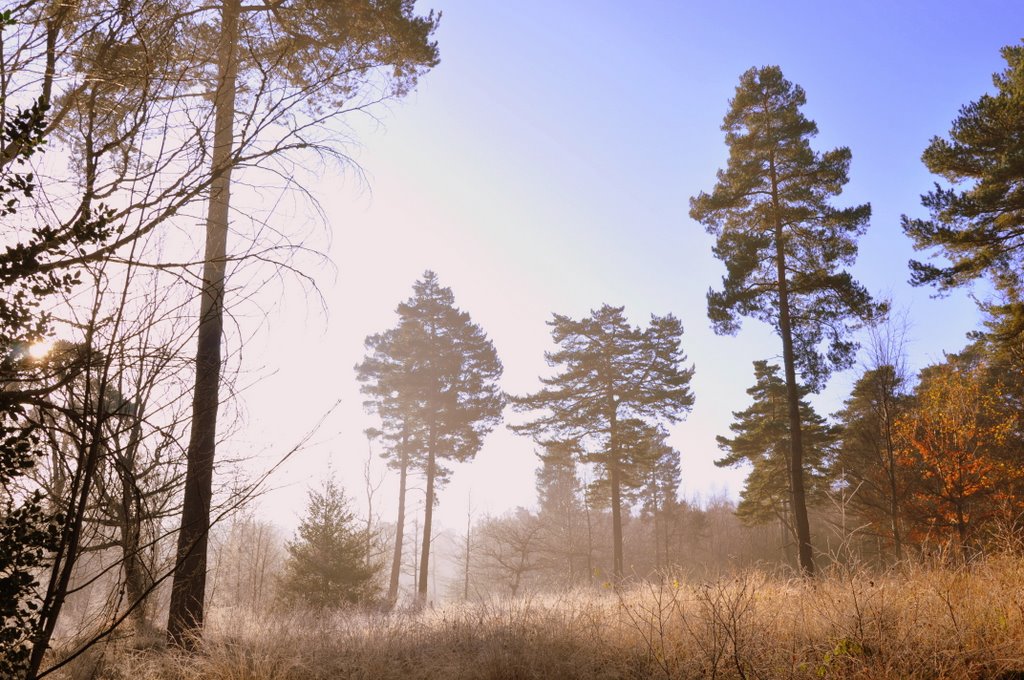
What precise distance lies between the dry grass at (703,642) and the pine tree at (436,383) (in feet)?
49.2

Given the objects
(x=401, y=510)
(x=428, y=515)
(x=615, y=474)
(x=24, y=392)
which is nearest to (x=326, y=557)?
(x=428, y=515)

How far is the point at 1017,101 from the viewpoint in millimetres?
11227

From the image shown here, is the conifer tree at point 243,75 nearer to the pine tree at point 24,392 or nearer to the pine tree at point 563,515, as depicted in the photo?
the pine tree at point 24,392

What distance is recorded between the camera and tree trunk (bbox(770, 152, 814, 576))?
39.7ft

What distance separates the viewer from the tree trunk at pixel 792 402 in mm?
12086

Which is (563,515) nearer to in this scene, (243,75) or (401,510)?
(401,510)

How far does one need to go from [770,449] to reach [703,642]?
799 inches

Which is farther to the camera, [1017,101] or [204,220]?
[1017,101]

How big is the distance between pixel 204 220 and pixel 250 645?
4926 mm

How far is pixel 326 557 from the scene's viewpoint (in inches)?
538

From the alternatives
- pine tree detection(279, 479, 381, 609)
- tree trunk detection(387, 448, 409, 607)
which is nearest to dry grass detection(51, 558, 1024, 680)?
pine tree detection(279, 479, 381, 609)

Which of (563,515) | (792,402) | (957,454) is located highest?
(792,402)

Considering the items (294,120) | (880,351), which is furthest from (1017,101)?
(294,120)

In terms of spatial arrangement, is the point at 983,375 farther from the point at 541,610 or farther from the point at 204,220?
the point at 204,220
